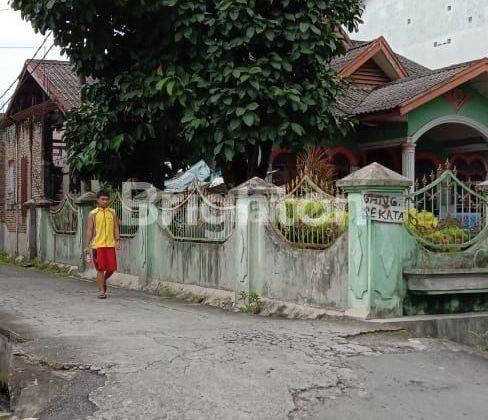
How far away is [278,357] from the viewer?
18.7 ft

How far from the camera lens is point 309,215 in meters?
7.91

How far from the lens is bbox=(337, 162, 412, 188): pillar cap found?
22.7ft

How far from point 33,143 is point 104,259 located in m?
11.9

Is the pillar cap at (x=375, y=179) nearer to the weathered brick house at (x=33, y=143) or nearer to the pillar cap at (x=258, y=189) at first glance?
the pillar cap at (x=258, y=189)

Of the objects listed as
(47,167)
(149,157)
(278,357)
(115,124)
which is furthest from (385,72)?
(278,357)

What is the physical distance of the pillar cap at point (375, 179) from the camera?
6.91 metres

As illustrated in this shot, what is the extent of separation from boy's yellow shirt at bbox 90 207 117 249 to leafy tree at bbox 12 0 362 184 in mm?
1445

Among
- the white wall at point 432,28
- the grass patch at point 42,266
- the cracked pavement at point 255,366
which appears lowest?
the grass patch at point 42,266

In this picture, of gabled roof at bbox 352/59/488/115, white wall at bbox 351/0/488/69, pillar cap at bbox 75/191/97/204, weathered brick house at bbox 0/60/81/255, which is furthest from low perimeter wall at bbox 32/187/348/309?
white wall at bbox 351/0/488/69

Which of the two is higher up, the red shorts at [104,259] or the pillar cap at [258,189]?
the pillar cap at [258,189]

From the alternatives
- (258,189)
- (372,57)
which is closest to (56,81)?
(372,57)

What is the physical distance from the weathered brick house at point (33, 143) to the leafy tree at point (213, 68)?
6277 millimetres

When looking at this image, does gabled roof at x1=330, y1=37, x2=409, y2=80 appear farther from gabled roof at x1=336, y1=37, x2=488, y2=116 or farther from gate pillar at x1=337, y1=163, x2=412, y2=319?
gate pillar at x1=337, y1=163, x2=412, y2=319

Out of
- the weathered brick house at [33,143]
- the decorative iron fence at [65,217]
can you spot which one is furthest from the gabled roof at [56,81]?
the decorative iron fence at [65,217]
